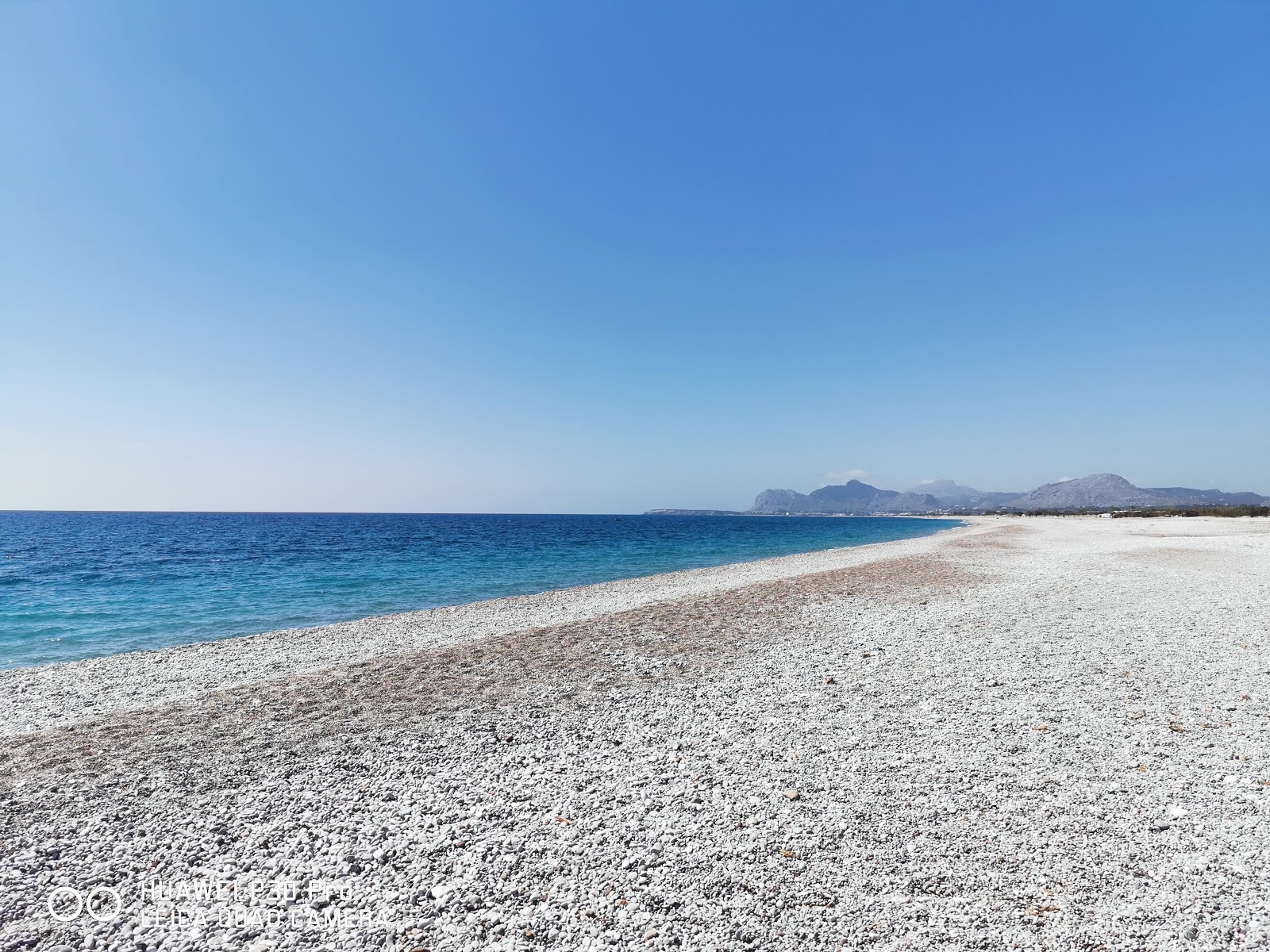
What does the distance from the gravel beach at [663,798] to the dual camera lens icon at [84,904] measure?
0.10ft

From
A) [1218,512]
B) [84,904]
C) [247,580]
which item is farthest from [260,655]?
[1218,512]

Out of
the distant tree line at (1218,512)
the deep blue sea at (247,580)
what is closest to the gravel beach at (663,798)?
the deep blue sea at (247,580)

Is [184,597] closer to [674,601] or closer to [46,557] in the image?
[674,601]

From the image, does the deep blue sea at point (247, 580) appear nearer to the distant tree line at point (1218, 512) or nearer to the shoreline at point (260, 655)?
the shoreline at point (260, 655)

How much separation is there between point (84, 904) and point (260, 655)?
10.6m

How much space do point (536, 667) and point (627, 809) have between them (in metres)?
5.70

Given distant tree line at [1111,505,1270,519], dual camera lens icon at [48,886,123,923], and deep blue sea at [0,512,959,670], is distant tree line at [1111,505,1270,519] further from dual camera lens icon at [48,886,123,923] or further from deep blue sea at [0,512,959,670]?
dual camera lens icon at [48,886,123,923]

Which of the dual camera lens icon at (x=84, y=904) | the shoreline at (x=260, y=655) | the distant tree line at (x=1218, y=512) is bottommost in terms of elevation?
the shoreline at (x=260, y=655)

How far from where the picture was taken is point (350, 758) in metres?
7.13

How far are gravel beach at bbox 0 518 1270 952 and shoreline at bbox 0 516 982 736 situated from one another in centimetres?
17

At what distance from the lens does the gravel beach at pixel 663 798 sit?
4.26 meters

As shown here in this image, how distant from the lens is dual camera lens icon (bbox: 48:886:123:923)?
448 cm

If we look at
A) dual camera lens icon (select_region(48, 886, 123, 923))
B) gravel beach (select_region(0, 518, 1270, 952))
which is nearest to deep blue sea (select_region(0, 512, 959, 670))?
gravel beach (select_region(0, 518, 1270, 952))

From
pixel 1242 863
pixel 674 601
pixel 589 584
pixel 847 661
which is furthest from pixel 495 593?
pixel 1242 863
